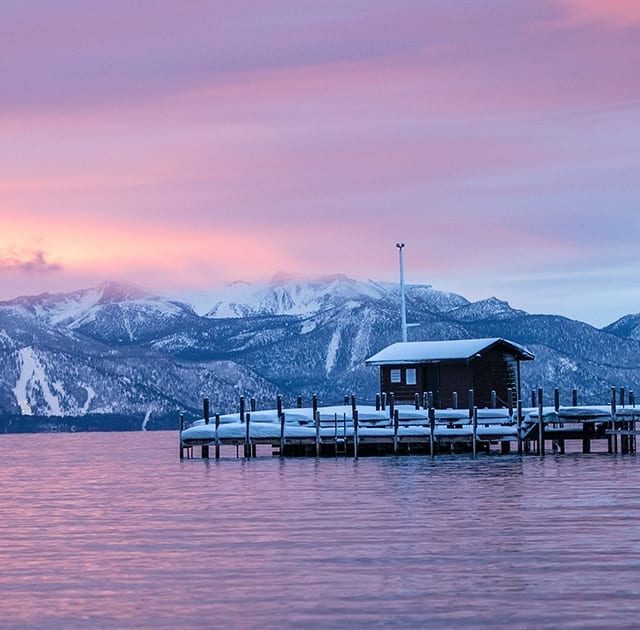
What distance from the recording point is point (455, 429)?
88.1m

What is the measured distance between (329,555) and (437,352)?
71.4m

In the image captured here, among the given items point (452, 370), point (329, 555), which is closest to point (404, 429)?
point (452, 370)

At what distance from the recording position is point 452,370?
4099 inches

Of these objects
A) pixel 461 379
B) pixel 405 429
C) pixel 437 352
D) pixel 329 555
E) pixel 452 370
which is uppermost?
pixel 437 352

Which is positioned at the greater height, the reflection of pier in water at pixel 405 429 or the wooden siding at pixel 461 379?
the wooden siding at pixel 461 379

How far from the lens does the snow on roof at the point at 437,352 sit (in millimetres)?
104062

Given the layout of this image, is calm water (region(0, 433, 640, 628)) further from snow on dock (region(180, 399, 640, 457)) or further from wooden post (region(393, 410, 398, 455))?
snow on dock (region(180, 399, 640, 457))

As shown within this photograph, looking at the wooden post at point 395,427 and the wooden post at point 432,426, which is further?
the wooden post at point 395,427

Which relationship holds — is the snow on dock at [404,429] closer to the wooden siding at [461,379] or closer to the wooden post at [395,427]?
the wooden post at [395,427]

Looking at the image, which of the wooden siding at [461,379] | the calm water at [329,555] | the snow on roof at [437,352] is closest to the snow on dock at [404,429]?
the wooden siding at [461,379]

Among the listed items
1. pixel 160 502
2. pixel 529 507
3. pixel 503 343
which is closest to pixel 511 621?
pixel 529 507

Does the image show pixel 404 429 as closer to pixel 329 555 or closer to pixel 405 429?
pixel 405 429

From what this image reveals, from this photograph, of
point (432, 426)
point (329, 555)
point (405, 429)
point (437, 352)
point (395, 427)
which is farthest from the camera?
point (437, 352)

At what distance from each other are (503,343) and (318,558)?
2912 inches
